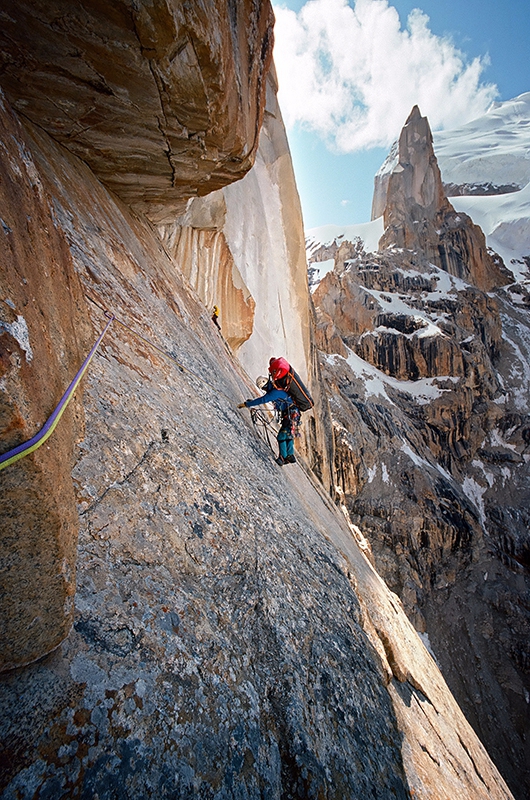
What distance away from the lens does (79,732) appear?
4.62ft

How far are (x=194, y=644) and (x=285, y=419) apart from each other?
15.4 feet

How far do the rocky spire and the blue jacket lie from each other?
3217 inches

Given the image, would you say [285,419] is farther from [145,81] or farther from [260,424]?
[145,81]

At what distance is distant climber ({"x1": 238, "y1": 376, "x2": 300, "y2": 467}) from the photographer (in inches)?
245

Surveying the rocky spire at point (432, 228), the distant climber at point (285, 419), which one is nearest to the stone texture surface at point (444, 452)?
the rocky spire at point (432, 228)

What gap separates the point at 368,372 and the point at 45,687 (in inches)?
2142

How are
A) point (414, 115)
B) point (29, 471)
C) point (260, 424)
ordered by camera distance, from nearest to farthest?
1. point (29, 471)
2. point (260, 424)
3. point (414, 115)

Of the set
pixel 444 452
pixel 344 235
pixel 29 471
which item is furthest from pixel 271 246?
pixel 344 235

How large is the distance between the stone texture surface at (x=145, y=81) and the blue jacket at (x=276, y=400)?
367cm

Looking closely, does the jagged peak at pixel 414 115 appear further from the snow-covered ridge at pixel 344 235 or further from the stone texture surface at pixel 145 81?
the stone texture surface at pixel 145 81

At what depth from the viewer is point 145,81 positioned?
3.66 m

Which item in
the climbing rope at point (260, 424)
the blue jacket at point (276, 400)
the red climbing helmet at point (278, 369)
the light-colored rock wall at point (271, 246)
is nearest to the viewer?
the blue jacket at point (276, 400)

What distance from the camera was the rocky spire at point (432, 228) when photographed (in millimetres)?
75375

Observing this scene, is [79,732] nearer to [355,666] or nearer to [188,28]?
[355,666]
